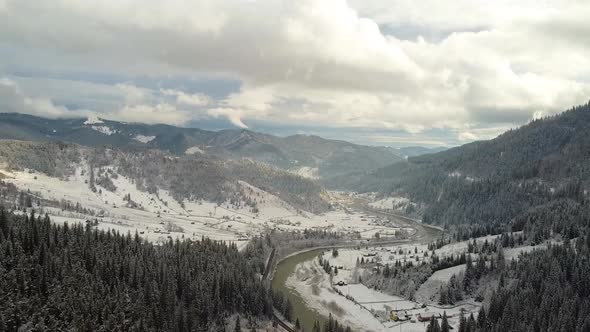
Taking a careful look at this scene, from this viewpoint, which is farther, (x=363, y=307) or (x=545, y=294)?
(x=363, y=307)

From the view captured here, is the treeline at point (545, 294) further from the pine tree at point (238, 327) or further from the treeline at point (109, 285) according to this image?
the treeline at point (109, 285)

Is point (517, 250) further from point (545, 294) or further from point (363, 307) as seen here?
point (363, 307)

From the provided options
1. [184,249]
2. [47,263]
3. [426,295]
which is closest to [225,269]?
[184,249]

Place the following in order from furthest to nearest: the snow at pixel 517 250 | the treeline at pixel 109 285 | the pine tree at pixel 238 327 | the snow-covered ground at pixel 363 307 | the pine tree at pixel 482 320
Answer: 1. the snow at pixel 517 250
2. the snow-covered ground at pixel 363 307
3. the pine tree at pixel 482 320
4. the pine tree at pixel 238 327
5. the treeline at pixel 109 285

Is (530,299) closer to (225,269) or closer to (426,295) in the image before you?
(426,295)

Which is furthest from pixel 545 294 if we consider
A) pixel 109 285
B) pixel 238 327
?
pixel 109 285

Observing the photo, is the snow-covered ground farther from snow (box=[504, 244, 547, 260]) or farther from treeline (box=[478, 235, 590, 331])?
snow (box=[504, 244, 547, 260])

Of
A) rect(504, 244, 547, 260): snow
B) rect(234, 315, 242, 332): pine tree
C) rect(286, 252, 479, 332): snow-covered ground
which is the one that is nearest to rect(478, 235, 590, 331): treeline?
rect(504, 244, 547, 260): snow

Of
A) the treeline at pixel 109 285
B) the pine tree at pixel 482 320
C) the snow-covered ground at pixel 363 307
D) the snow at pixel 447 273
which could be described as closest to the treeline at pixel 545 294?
the pine tree at pixel 482 320
